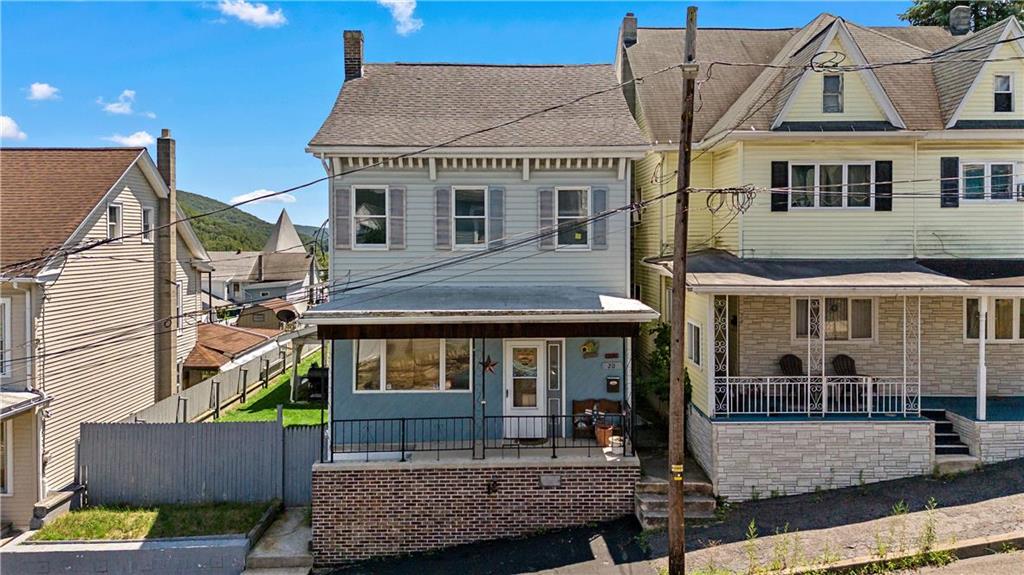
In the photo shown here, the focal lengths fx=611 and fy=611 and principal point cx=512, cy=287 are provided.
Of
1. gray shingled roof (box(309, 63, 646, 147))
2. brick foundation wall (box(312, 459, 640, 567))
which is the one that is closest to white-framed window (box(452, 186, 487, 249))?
gray shingled roof (box(309, 63, 646, 147))

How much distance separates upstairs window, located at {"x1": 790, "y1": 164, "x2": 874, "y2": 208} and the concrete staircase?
688 cm

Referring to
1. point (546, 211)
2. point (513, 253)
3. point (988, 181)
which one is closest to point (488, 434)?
point (513, 253)

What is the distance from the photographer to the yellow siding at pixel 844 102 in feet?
45.0

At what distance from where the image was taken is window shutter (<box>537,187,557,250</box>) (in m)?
13.6

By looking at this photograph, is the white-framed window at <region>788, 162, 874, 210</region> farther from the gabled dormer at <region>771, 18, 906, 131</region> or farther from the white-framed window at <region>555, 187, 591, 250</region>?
the white-framed window at <region>555, 187, 591, 250</region>

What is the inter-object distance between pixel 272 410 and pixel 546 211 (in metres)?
10.9

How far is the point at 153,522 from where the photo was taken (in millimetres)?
11891

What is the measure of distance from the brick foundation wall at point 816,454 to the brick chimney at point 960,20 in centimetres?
1398

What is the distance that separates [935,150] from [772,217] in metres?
4.05

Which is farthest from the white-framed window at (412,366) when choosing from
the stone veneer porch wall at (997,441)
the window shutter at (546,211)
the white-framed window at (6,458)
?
the stone veneer porch wall at (997,441)

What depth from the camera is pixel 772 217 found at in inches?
547

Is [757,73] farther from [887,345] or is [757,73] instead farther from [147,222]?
[147,222]

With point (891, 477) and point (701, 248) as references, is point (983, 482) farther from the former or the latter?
point (701, 248)

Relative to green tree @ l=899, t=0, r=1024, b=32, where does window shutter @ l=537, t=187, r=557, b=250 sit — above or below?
below
